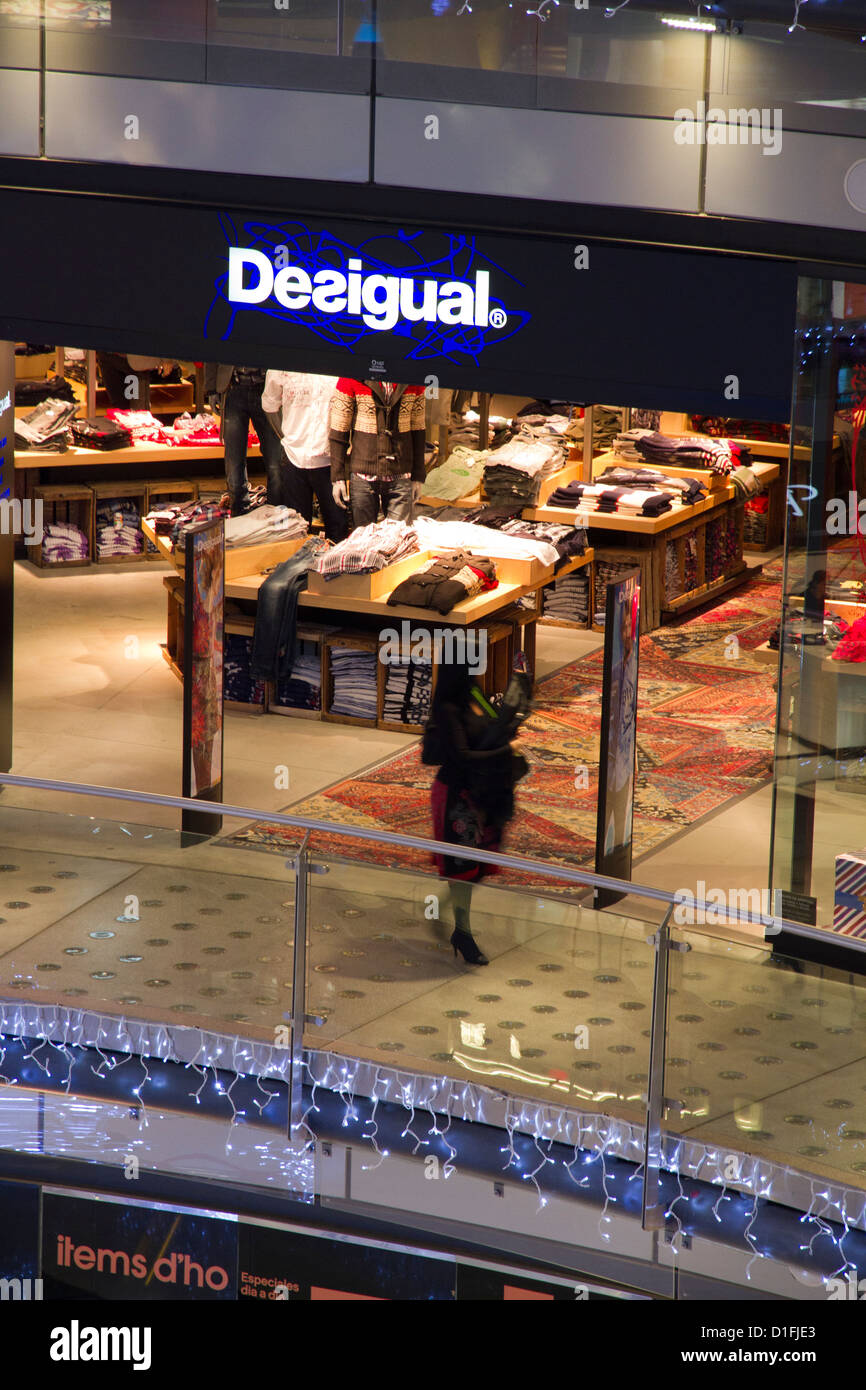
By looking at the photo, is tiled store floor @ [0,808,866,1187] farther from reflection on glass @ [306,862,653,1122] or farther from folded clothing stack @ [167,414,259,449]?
folded clothing stack @ [167,414,259,449]

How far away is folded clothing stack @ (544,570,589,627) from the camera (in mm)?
13648

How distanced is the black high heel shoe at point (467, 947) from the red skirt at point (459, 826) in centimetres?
109

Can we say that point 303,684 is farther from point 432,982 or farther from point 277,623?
point 432,982

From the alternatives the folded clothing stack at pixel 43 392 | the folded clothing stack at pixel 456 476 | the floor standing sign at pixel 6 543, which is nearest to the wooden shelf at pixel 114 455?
the folded clothing stack at pixel 43 392

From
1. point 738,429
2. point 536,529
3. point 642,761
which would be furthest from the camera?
point 738,429

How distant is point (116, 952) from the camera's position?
7.77 m

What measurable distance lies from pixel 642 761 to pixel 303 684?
7.12 feet

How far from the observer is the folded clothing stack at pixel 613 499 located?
1345cm

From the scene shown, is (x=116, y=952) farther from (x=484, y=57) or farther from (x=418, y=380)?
(x=484, y=57)

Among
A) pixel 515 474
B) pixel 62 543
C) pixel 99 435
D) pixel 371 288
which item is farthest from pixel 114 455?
pixel 371 288

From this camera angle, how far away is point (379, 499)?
12.6 meters

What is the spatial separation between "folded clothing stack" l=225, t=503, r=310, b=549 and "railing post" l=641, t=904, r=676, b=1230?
20.0 feet
